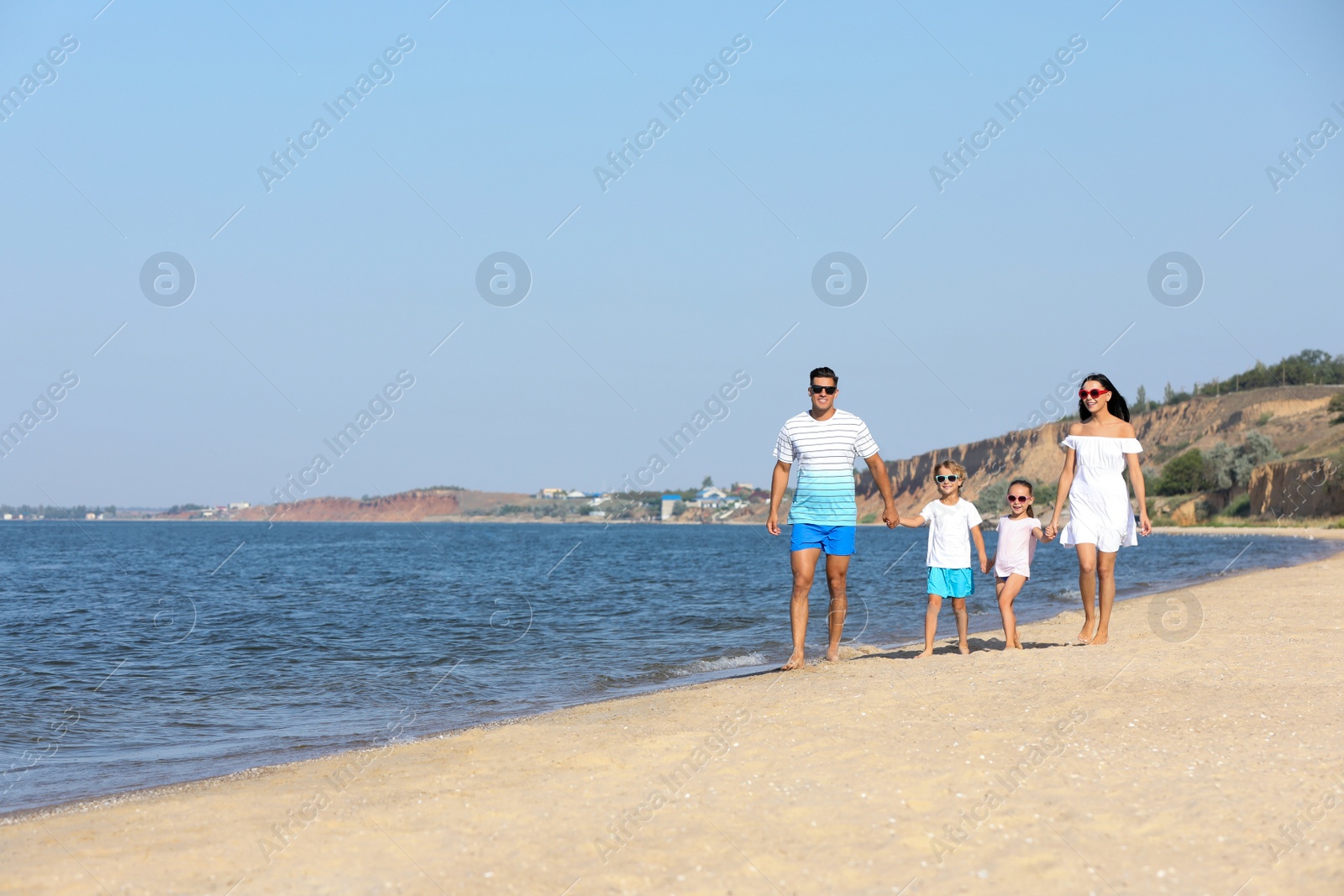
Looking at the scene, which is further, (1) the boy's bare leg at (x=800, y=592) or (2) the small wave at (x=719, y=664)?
(2) the small wave at (x=719, y=664)

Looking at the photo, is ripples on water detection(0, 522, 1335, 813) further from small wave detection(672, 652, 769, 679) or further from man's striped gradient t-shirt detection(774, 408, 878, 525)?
man's striped gradient t-shirt detection(774, 408, 878, 525)

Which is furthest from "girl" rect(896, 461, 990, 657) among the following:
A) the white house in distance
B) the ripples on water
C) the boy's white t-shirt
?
the white house in distance

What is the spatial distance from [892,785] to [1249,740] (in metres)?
1.82

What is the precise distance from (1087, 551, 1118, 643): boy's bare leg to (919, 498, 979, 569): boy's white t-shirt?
0.98m

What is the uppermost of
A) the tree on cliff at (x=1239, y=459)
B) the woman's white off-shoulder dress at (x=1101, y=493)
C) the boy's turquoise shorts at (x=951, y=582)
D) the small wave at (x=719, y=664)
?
the tree on cliff at (x=1239, y=459)

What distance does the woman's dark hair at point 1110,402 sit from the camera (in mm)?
7770

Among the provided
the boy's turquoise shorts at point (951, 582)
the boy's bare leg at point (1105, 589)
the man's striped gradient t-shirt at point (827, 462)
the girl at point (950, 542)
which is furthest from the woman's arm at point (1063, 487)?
the man's striped gradient t-shirt at point (827, 462)

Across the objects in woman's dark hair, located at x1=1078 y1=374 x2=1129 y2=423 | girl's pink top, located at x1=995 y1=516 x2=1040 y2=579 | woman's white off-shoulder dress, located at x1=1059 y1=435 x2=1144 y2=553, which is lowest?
girl's pink top, located at x1=995 y1=516 x2=1040 y2=579

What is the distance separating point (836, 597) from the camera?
26.1ft

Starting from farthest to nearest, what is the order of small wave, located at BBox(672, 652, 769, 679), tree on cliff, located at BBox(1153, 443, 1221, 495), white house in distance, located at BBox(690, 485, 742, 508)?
white house in distance, located at BBox(690, 485, 742, 508) → tree on cliff, located at BBox(1153, 443, 1221, 495) → small wave, located at BBox(672, 652, 769, 679)

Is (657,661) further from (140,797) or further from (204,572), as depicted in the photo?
(204,572)

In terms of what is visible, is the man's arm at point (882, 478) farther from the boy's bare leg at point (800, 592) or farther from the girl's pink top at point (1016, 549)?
the girl's pink top at point (1016, 549)

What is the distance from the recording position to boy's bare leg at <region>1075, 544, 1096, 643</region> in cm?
788

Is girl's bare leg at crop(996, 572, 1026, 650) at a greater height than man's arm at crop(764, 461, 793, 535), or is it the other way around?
man's arm at crop(764, 461, 793, 535)
